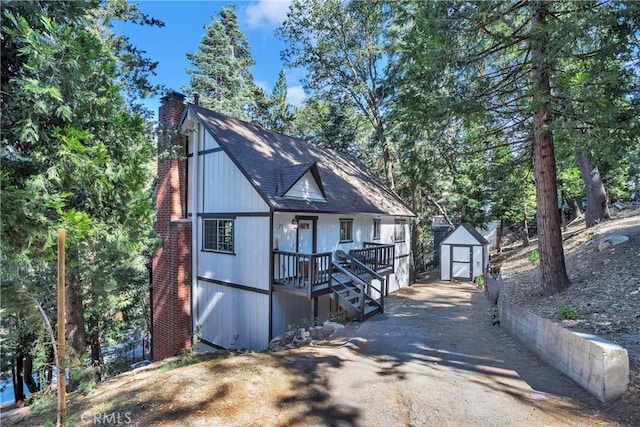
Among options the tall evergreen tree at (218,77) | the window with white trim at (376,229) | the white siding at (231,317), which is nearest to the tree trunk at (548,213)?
the white siding at (231,317)

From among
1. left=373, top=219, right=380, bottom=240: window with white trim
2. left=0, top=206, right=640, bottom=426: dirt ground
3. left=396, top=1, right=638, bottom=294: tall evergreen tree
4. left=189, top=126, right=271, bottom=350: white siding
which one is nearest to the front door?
left=189, top=126, right=271, bottom=350: white siding

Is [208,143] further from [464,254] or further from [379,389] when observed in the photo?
[464,254]

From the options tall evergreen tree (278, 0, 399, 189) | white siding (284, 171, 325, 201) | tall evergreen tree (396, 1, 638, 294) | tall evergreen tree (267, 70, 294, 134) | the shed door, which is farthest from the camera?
tall evergreen tree (267, 70, 294, 134)

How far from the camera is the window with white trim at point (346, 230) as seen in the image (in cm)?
1230

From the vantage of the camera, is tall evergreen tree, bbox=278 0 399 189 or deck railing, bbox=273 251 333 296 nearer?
deck railing, bbox=273 251 333 296

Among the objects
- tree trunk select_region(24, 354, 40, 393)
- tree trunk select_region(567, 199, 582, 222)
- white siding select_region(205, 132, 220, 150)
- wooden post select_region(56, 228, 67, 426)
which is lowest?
tree trunk select_region(24, 354, 40, 393)

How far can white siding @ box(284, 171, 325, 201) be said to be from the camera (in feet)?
33.7

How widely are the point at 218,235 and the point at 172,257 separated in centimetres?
175

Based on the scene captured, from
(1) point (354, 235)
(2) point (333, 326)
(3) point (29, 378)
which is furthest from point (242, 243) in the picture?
(3) point (29, 378)

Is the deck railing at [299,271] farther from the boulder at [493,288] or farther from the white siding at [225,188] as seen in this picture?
the boulder at [493,288]

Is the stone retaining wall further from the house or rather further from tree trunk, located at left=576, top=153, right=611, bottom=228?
tree trunk, located at left=576, top=153, right=611, bottom=228

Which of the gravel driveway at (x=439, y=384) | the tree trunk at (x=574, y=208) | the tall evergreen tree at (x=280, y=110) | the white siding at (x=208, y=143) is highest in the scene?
the tall evergreen tree at (x=280, y=110)

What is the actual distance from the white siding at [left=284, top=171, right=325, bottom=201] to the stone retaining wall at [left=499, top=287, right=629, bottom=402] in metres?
6.55

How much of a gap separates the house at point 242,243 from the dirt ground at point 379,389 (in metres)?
2.54
